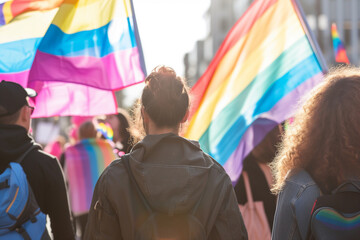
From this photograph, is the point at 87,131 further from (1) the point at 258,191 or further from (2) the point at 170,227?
(2) the point at 170,227

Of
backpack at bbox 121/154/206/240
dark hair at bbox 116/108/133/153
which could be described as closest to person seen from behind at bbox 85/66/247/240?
backpack at bbox 121/154/206/240

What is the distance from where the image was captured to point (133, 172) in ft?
9.37

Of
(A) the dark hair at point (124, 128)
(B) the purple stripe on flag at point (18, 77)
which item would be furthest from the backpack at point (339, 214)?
(A) the dark hair at point (124, 128)

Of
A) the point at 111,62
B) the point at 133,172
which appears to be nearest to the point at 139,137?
the point at 133,172

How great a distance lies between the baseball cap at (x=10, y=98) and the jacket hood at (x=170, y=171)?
43.9 inches

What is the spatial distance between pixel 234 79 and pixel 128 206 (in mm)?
2898

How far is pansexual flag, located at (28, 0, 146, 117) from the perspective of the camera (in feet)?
16.0

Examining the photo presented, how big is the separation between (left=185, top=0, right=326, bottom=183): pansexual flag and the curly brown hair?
207 centimetres

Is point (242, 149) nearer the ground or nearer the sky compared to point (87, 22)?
nearer the ground

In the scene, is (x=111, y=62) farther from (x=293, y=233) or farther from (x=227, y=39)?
(x=293, y=233)

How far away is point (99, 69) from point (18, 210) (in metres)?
1.89

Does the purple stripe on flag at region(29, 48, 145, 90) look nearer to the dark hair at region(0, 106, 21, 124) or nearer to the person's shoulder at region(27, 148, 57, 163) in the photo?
the dark hair at region(0, 106, 21, 124)

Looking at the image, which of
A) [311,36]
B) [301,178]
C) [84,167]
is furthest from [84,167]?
[301,178]

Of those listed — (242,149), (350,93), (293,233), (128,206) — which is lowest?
(242,149)
